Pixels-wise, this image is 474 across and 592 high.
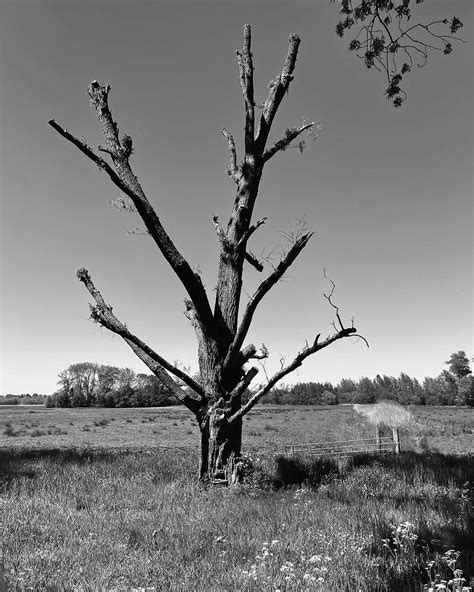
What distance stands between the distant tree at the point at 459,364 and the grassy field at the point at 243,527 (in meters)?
144

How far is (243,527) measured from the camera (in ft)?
14.4

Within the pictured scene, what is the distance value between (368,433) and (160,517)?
1558 inches

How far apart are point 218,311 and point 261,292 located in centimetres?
115

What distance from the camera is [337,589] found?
2.73 metres

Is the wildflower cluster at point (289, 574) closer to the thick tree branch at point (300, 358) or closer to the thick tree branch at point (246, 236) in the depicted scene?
the thick tree branch at point (300, 358)

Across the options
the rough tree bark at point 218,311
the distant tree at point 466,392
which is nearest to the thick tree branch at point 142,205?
the rough tree bark at point 218,311

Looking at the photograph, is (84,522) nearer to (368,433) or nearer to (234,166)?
(234,166)

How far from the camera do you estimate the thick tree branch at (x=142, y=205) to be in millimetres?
7691

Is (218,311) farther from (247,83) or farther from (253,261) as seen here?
(247,83)

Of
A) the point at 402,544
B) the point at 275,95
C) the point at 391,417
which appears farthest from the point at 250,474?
the point at 391,417

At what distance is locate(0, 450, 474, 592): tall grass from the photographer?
3.07 metres

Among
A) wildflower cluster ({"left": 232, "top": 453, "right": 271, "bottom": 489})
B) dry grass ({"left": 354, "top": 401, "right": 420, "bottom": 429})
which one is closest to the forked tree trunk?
wildflower cluster ({"left": 232, "top": 453, "right": 271, "bottom": 489})

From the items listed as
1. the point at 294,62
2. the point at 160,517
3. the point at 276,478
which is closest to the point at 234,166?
the point at 294,62

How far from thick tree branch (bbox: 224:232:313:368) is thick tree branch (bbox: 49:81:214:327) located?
692mm
